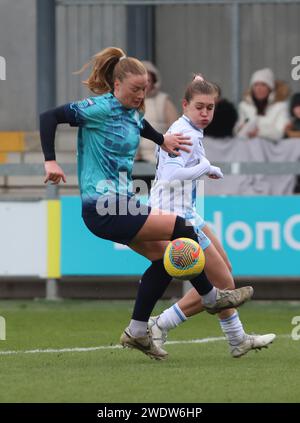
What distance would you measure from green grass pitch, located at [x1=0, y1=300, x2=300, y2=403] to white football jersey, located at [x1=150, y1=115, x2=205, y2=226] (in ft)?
3.17

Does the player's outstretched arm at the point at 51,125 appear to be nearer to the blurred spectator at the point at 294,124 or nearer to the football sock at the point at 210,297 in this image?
the football sock at the point at 210,297

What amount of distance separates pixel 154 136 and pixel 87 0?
6492 millimetres

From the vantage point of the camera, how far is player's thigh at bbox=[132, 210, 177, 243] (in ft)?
28.5

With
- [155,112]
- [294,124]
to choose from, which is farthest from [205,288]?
[155,112]

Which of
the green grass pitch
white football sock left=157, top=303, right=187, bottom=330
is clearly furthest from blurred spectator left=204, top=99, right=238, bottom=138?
white football sock left=157, top=303, right=187, bottom=330

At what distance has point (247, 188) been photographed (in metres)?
14.1

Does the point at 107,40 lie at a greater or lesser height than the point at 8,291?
greater

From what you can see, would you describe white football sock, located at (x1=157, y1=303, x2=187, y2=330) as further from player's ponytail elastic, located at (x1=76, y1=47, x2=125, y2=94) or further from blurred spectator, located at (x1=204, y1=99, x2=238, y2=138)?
blurred spectator, located at (x1=204, y1=99, x2=238, y2=138)

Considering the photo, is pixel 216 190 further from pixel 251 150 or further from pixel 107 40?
pixel 107 40

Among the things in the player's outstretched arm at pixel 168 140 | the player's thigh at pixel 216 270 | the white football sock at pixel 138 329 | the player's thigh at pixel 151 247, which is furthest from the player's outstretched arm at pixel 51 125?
the player's thigh at pixel 216 270

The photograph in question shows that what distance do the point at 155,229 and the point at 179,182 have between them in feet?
2.69
